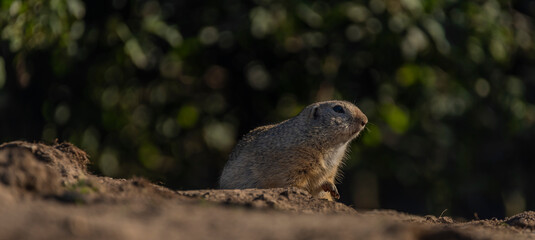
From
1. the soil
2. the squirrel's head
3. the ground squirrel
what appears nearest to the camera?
the soil

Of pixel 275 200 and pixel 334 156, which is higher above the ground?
pixel 334 156

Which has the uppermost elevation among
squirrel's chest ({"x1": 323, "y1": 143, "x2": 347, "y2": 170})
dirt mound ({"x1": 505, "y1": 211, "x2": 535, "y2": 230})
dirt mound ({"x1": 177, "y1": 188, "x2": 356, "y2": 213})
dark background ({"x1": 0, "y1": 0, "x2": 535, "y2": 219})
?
dark background ({"x1": 0, "y1": 0, "x2": 535, "y2": 219})

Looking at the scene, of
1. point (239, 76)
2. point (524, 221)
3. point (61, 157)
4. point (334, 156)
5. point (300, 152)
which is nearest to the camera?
point (61, 157)

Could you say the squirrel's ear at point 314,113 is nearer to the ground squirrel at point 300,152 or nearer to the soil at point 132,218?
the ground squirrel at point 300,152

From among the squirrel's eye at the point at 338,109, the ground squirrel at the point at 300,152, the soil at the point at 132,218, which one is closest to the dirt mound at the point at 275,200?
the soil at the point at 132,218

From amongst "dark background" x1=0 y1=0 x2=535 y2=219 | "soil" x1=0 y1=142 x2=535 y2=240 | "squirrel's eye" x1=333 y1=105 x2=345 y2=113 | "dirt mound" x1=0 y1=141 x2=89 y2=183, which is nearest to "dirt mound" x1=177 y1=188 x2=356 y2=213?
"soil" x1=0 y1=142 x2=535 y2=240

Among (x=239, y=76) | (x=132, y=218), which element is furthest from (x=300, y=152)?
(x=239, y=76)

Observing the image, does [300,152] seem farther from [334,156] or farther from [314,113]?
[314,113]

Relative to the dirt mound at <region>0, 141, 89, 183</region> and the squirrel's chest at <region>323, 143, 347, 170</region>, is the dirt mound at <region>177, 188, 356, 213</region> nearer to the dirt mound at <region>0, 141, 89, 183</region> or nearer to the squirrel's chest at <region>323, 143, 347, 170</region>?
the dirt mound at <region>0, 141, 89, 183</region>

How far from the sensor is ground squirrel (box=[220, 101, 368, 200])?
597 cm

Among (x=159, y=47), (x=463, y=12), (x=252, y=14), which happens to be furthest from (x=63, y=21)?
(x=463, y=12)

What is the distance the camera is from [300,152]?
20.2 feet

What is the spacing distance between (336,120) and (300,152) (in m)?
0.54

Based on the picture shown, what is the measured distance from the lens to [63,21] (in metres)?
8.15
